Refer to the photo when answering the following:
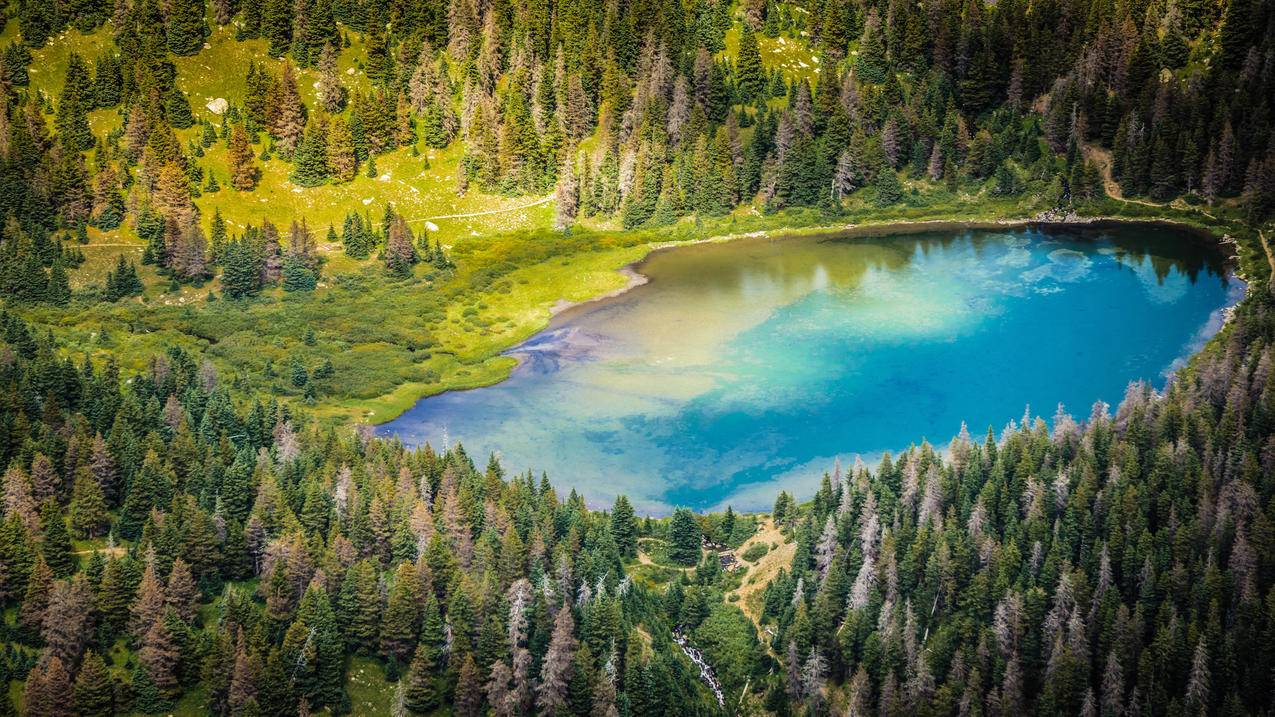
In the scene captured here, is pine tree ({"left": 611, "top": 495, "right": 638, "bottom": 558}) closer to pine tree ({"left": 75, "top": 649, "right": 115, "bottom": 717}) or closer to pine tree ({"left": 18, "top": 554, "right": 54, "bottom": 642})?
pine tree ({"left": 75, "top": 649, "right": 115, "bottom": 717})

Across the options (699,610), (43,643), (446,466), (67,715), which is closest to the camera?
(67,715)

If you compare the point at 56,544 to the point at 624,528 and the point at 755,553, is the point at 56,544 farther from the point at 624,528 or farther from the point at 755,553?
the point at 755,553

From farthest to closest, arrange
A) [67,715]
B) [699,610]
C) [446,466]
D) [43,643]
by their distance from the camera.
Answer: [446,466] < [699,610] < [43,643] < [67,715]

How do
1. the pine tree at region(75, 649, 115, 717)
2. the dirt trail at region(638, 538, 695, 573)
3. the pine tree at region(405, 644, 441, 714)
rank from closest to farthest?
1. the pine tree at region(75, 649, 115, 717)
2. the pine tree at region(405, 644, 441, 714)
3. the dirt trail at region(638, 538, 695, 573)

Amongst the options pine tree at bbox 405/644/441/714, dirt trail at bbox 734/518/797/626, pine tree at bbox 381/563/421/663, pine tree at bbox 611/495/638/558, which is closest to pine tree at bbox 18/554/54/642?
pine tree at bbox 381/563/421/663

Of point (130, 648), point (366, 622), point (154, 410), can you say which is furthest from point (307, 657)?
point (154, 410)

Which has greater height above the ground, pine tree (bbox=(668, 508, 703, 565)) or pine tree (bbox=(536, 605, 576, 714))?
pine tree (bbox=(668, 508, 703, 565))

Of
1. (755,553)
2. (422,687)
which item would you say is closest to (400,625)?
(422,687)

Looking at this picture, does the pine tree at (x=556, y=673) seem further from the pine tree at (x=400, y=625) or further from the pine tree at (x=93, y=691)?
the pine tree at (x=93, y=691)

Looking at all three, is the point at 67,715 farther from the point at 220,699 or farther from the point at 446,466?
the point at 446,466

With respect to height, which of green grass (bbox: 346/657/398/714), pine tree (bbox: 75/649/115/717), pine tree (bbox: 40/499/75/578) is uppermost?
pine tree (bbox: 40/499/75/578)

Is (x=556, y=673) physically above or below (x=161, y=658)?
below
